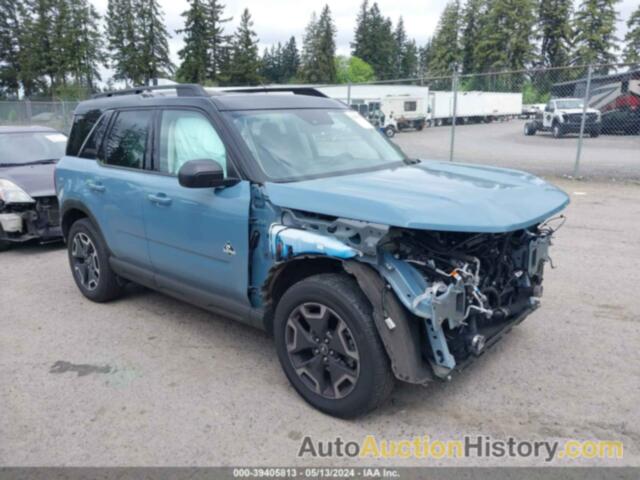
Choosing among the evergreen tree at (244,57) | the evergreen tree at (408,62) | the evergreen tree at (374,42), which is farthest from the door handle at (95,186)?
the evergreen tree at (408,62)

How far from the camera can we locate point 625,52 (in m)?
52.3

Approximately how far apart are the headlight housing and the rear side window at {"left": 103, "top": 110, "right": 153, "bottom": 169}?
2.91 m

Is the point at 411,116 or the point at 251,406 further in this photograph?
the point at 411,116

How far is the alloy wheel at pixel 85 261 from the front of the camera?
5281 mm

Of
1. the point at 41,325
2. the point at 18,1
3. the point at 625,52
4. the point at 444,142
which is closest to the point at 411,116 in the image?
the point at 444,142

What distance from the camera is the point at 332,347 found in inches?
125

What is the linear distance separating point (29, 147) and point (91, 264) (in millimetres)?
4192

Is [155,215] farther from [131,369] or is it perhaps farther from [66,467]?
[66,467]

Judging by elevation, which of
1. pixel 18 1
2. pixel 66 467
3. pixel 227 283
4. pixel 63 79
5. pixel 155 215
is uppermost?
pixel 18 1

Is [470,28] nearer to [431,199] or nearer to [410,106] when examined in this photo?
[410,106]

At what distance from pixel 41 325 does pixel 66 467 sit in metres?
2.32

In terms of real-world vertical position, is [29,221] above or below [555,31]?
below

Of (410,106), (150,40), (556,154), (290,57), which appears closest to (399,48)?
(290,57)

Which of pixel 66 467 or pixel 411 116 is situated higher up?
pixel 411 116
